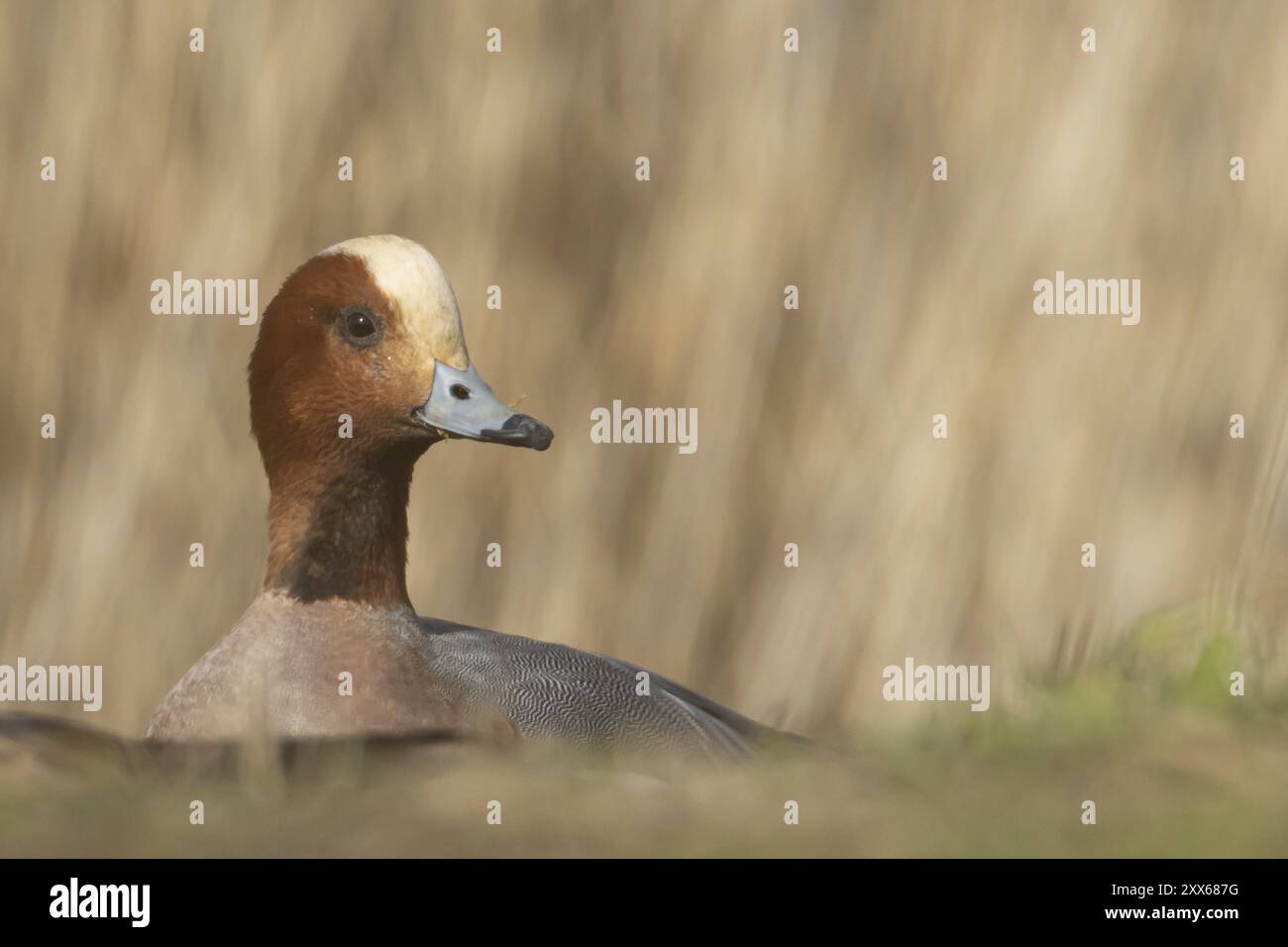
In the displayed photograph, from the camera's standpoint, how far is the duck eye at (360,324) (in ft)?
7.50

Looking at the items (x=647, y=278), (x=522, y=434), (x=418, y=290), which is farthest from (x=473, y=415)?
(x=647, y=278)

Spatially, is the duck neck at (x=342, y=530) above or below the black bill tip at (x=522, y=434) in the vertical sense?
below

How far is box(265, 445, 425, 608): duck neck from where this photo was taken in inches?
89.6

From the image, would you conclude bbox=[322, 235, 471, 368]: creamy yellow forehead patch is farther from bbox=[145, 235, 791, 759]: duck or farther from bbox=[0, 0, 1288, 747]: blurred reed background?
bbox=[0, 0, 1288, 747]: blurred reed background

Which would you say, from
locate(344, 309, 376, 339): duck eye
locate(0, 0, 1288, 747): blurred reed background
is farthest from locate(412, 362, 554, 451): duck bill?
locate(0, 0, 1288, 747): blurred reed background

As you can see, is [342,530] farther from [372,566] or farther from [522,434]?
[522,434]

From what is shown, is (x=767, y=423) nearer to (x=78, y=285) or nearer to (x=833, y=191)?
(x=833, y=191)

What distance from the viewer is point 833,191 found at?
2967 mm

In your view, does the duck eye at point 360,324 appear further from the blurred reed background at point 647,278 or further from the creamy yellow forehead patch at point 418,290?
the blurred reed background at point 647,278

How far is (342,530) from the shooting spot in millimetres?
2311

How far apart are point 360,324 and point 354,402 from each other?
11 cm

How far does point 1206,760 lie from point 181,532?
235cm

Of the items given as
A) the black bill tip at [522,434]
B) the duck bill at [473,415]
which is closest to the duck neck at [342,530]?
the duck bill at [473,415]

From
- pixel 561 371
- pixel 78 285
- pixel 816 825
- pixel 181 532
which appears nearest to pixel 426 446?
pixel 561 371
